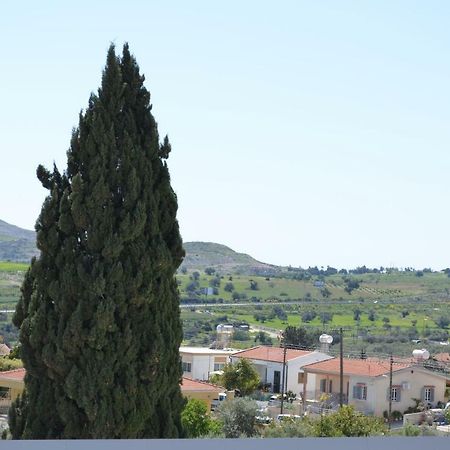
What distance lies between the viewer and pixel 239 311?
352ft

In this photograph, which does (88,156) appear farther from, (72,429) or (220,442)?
(220,442)

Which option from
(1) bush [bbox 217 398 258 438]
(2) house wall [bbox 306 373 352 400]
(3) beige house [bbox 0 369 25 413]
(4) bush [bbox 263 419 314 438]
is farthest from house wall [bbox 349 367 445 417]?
(3) beige house [bbox 0 369 25 413]

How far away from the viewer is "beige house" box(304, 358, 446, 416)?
4706 cm

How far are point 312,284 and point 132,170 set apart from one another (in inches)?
4808

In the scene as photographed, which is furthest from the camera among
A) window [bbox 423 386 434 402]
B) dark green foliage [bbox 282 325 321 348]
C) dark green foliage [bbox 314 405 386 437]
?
dark green foliage [bbox 282 325 321 348]

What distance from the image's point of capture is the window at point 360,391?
47469 millimetres

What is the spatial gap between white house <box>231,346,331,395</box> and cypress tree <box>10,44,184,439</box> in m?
→ 39.0

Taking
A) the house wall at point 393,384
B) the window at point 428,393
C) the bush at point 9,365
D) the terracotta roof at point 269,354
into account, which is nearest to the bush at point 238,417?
the bush at point 9,365

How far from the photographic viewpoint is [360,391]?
4778 centimetres

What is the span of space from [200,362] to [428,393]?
1399 centimetres

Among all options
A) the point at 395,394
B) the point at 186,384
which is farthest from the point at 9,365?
the point at 395,394

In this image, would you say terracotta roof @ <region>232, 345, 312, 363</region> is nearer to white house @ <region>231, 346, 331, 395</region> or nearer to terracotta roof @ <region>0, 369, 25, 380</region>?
white house @ <region>231, 346, 331, 395</region>

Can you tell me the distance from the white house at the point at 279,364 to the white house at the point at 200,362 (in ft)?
4.22

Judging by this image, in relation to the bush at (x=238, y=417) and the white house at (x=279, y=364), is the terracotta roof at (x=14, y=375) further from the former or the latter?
the white house at (x=279, y=364)
